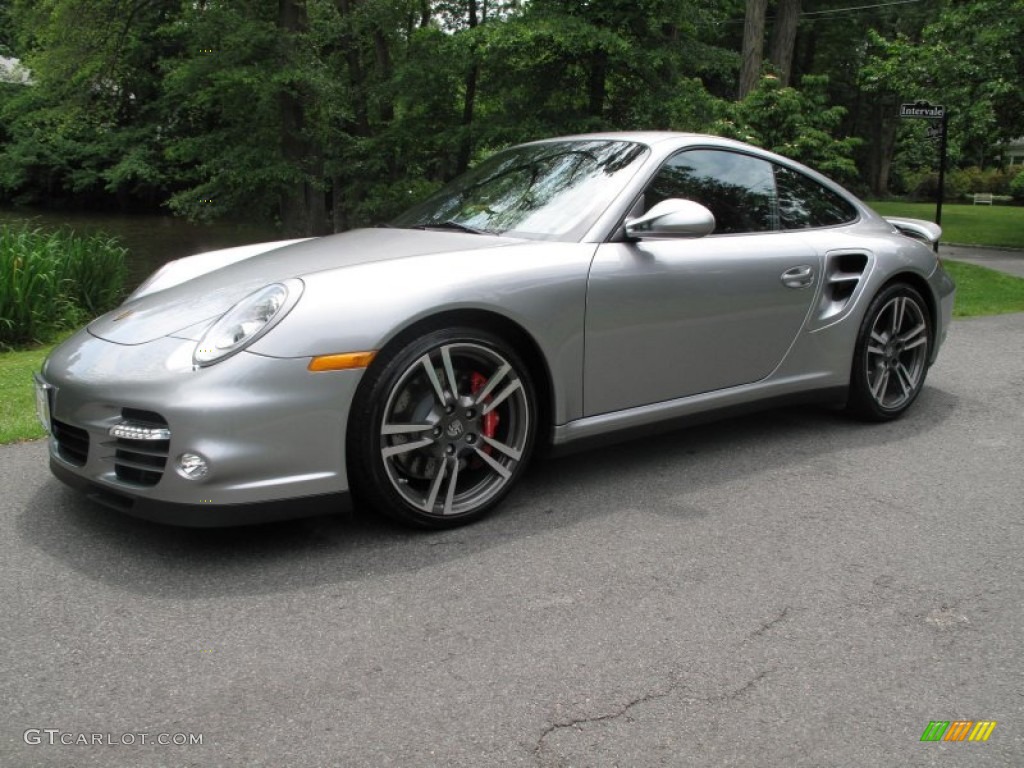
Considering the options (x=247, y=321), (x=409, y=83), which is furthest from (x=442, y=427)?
(x=409, y=83)

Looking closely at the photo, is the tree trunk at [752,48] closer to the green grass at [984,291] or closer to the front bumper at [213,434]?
the green grass at [984,291]

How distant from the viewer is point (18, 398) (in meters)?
5.41

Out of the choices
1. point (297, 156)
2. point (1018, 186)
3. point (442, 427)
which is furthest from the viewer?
point (1018, 186)

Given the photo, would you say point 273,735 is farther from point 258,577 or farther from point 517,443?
point 517,443

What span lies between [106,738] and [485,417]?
1.71m

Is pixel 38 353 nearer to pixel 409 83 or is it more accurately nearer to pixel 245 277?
pixel 245 277

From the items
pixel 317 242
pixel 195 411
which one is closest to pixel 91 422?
pixel 195 411

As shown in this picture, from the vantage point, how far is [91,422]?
3.08 metres

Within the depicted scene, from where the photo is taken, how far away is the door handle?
4.30 meters

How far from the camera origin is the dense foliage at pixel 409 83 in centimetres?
1140

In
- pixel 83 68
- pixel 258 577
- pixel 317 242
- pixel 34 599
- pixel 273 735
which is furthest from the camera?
pixel 83 68

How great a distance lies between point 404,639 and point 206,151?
12.7m

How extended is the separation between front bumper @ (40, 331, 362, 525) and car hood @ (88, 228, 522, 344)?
0.17 m

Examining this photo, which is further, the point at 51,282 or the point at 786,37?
the point at 786,37
